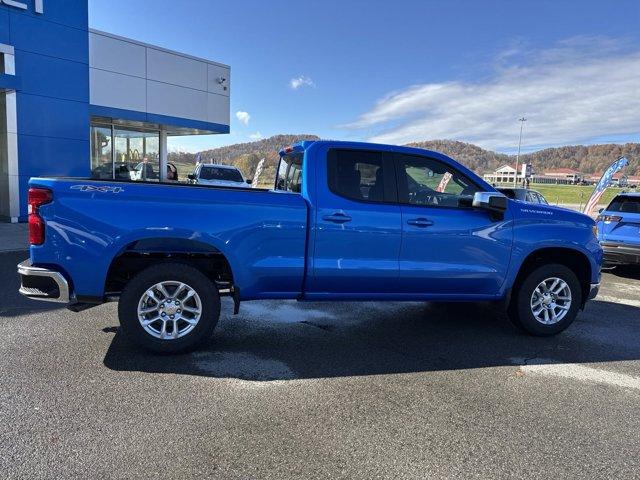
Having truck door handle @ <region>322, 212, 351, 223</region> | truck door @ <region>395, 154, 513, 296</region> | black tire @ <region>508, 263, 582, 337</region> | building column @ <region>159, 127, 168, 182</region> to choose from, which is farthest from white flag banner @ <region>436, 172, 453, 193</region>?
building column @ <region>159, 127, 168, 182</region>

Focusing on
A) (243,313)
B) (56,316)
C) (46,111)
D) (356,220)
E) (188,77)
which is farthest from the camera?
(188,77)

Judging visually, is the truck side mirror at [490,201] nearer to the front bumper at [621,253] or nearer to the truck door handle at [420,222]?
the truck door handle at [420,222]

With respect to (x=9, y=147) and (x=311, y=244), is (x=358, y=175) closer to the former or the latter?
(x=311, y=244)

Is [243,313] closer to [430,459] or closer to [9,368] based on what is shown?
[9,368]

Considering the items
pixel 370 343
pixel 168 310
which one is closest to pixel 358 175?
pixel 370 343

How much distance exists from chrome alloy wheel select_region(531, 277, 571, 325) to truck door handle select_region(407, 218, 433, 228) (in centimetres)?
156

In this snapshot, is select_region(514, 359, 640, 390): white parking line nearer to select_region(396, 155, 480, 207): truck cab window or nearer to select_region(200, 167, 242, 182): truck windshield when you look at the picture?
select_region(396, 155, 480, 207): truck cab window

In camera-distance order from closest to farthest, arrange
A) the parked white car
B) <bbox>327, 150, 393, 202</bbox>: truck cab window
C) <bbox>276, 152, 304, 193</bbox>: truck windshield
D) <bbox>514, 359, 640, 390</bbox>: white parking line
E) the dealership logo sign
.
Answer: <bbox>514, 359, 640, 390</bbox>: white parking line
<bbox>327, 150, 393, 202</bbox>: truck cab window
<bbox>276, 152, 304, 193</bbox>: truck windshield
the dealership logo sign
the parked white car

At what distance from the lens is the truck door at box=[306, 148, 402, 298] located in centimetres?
466

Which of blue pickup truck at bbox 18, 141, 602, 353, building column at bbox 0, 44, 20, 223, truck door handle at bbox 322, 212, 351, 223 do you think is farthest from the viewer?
building column at bbox 0, 44, 20, 223

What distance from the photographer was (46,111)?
14.0 meters

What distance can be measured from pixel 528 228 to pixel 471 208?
695 mm

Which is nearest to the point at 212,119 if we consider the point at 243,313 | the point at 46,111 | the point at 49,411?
the point at 46,111

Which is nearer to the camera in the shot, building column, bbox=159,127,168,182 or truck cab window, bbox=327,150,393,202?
truck cab window, bbox=327,150,393,202
